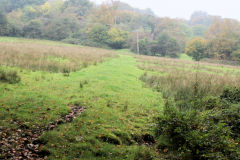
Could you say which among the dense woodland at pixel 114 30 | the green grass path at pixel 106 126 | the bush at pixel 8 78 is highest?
the dense woodland at pixel 114 30

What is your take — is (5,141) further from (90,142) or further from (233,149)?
(233,149)

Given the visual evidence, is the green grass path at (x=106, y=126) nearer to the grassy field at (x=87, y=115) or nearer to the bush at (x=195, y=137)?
the grassy field at (x=87, y=115)

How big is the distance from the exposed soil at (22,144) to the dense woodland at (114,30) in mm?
43958

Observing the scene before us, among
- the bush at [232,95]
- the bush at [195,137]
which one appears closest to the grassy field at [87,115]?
the bush at [195,137]

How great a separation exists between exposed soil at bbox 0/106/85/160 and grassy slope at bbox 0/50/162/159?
0.23m

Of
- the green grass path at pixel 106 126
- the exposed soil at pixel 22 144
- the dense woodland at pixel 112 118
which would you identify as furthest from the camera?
the green grass path at pixel 106 126

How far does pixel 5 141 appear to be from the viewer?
15.2 ft

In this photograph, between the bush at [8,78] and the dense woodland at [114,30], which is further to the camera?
the dense woodland at [114,30]

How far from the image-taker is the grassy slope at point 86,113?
487cm

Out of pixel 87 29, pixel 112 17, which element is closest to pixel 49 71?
pixel 87 29

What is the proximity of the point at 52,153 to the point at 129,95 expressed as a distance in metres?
5.74

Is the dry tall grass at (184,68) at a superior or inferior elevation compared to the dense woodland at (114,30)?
inferior

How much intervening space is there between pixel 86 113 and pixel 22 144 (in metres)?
2.45

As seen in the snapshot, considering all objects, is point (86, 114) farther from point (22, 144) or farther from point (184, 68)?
point (184, 68)
